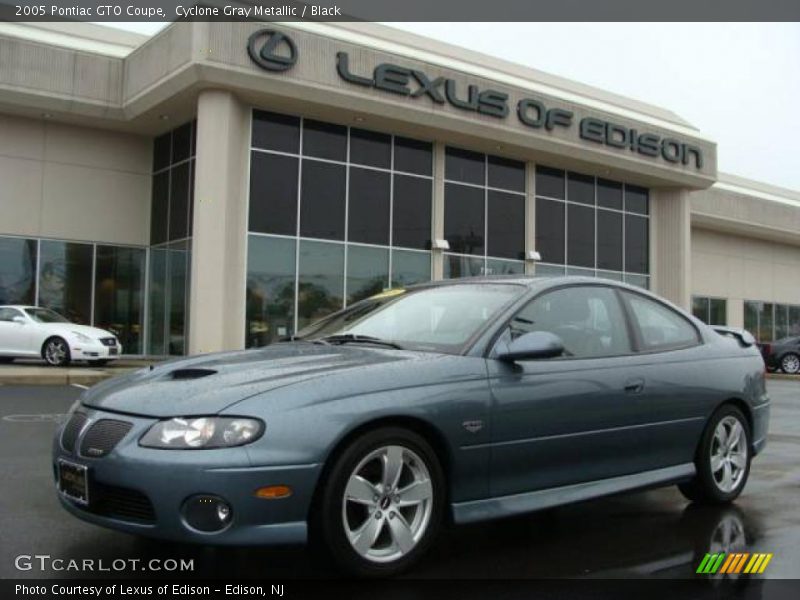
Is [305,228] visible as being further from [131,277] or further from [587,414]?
[587,414]

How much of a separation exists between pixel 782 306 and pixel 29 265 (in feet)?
109

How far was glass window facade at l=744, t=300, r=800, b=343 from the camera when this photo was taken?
37.5m

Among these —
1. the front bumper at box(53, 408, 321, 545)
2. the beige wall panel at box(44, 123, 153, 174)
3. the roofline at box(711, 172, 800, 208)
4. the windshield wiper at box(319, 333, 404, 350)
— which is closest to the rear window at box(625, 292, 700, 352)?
the windshield wiper at box(319, 333, 404, 350)

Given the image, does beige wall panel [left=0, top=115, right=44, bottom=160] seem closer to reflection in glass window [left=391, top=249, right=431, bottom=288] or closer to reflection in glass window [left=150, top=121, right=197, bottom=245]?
reflection in glass window [left=150, top=121, right=197, bottom=245]

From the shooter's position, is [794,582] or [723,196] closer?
[794,582]

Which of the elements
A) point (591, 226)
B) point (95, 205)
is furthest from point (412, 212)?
point (95, 205)

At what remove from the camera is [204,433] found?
3486 mm

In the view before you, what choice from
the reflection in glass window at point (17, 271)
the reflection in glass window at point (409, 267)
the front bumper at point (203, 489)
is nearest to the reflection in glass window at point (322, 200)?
the reflection in glass window at point (409, 267)

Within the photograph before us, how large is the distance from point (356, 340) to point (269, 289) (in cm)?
1546

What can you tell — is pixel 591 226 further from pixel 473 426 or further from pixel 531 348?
pixel 473 426

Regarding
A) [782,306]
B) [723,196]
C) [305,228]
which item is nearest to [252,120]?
[305,228]

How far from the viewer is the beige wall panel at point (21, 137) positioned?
20.2m

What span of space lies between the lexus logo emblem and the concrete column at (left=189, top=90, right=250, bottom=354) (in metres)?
1.20

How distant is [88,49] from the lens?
1995cm
